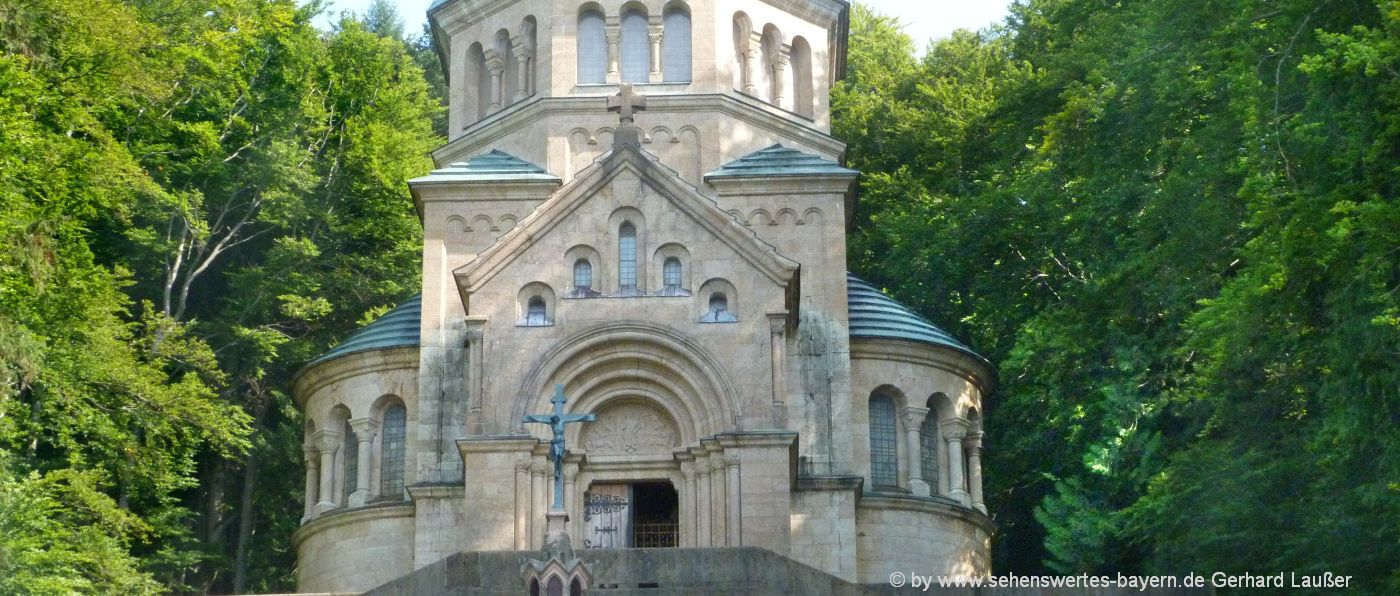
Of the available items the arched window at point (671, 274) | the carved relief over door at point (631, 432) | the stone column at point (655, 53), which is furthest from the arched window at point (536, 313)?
the stone column at point (655, 53)

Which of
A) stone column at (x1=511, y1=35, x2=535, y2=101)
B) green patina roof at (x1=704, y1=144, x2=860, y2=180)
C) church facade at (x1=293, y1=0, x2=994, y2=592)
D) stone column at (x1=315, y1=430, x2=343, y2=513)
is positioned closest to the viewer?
church facade at (x1=293, y1=0, x2=994, y2=592)

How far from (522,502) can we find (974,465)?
31.7 feet

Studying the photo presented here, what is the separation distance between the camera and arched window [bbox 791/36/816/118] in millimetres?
39219

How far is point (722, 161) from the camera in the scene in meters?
37.1

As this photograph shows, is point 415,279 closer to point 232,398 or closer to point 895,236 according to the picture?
point 232,398

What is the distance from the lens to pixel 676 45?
3809cm

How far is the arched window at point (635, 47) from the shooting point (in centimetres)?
3797

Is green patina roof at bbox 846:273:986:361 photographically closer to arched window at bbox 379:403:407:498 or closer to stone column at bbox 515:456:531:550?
stone column at bbox 515:456:531:550

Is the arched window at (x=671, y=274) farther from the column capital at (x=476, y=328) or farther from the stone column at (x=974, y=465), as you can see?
the stone column at (x=974, y=465)

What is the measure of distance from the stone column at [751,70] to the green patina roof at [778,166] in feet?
6.04

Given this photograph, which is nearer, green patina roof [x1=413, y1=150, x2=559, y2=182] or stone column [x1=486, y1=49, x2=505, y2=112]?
green patina roof [x1=413, y1=150, x2=559, y2=182]

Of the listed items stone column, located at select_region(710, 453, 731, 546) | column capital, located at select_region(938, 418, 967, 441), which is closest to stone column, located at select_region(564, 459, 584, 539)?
stone column, located at select_region(710, 453, 731, 546)

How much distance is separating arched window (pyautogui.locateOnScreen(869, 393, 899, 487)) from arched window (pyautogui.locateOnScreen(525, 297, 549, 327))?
21.9 ft

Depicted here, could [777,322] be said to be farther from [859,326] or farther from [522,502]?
[522,502]
